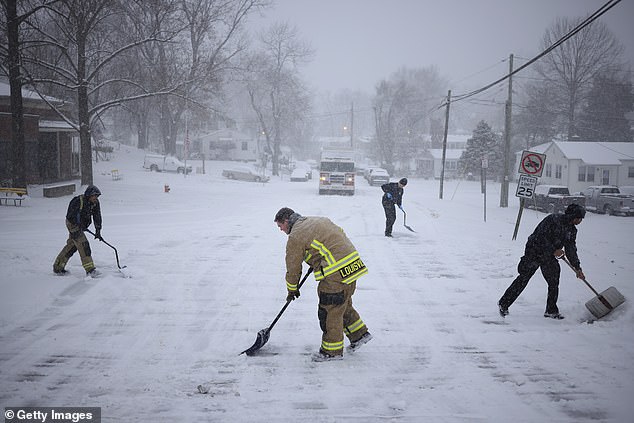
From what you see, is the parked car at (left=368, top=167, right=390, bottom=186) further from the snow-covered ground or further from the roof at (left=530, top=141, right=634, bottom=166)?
the snow-covered ground

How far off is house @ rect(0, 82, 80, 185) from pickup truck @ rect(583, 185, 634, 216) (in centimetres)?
3076

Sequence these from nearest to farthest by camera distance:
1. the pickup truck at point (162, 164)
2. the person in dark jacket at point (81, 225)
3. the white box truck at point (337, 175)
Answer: the person in dark jacket at point (81, 225)
the white box truck at point (337, 175)
the pickup truck at point (162, 164)

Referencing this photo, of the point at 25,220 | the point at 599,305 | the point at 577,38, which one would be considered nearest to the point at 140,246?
the point at 25,220

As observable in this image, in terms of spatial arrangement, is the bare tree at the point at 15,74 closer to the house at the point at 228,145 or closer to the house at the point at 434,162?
the house at the point at 228,145

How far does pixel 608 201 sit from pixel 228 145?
48044 mm

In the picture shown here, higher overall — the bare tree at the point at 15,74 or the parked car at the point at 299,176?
the bare tree at the point at 15,74

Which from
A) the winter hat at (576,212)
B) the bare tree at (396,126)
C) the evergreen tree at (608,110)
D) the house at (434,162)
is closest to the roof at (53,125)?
the winter hat at (576,212)

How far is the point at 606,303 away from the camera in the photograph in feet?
20.3

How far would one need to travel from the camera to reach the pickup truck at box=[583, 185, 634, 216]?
24078 millimetres

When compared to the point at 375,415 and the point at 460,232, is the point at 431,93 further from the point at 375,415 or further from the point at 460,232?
the point at 375,415
